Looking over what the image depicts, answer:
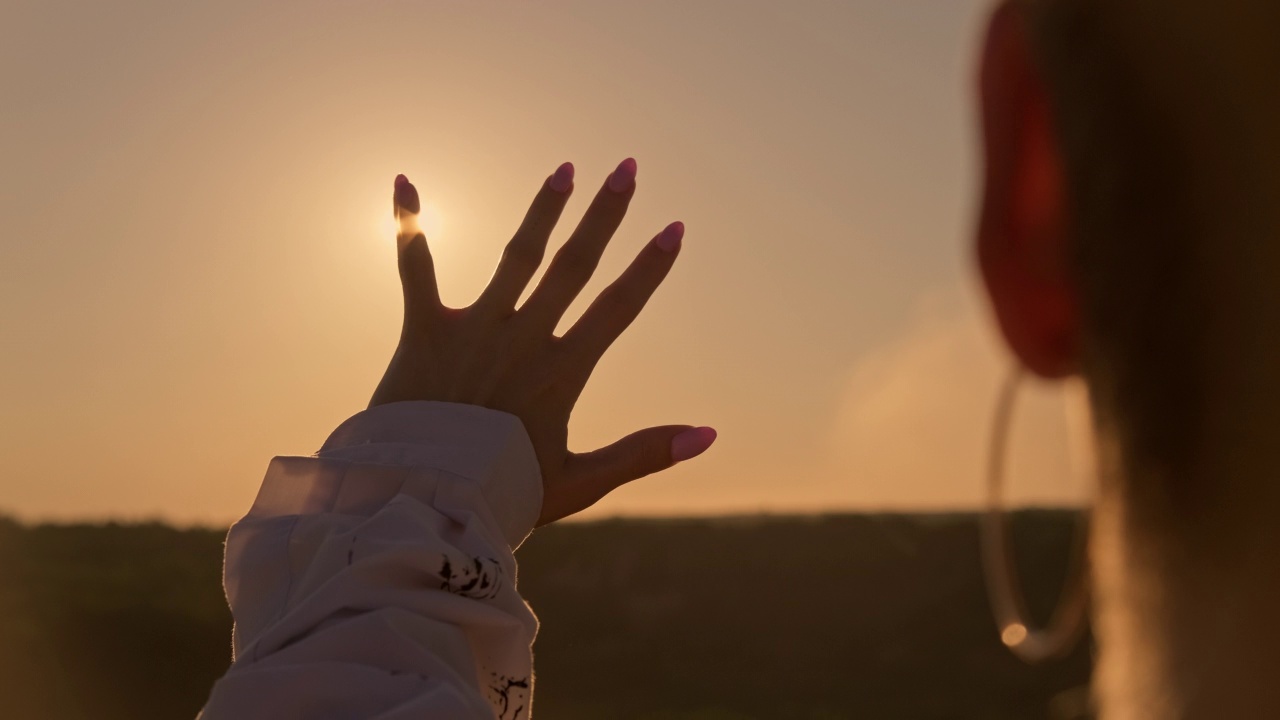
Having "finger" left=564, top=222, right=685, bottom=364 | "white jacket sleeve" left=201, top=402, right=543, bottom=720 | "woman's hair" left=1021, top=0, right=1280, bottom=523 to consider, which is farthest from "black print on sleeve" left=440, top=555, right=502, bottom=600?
"woman's hair" left=1021, top=0, right=1280, bottom=523

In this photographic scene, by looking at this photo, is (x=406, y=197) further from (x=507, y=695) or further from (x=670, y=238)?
(x=507, y=695)

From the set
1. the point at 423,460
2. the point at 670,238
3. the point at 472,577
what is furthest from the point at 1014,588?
the point at 670,238

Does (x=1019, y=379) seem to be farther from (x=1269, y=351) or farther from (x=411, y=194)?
(x=411, y=194)

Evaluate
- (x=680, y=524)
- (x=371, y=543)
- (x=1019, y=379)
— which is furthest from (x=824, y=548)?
(x=1019, y=379)

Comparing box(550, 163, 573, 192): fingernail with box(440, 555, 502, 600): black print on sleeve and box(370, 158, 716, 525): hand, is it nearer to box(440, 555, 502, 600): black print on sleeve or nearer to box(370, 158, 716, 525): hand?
box(370, 158, 716, 525): hand

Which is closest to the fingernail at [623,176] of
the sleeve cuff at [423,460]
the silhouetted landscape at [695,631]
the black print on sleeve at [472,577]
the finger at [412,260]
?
the finger at [412,260]

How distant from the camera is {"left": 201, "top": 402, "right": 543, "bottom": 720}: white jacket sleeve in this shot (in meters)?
0.77

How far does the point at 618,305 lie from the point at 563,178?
0.19 meters

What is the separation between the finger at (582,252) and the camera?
48.5 inches

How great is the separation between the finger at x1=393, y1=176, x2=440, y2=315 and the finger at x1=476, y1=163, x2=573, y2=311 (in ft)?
0.22

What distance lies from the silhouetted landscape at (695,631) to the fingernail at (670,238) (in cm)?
358

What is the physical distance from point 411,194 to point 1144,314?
1097 millimetres

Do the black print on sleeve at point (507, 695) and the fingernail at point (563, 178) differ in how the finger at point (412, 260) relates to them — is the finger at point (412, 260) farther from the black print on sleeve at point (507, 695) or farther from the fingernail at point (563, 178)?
the black print on sleeve at point (507, 695)

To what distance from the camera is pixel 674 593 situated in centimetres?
535
